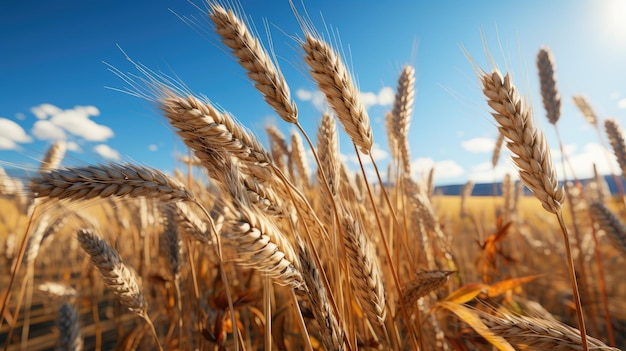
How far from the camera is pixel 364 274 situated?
101 centimetres

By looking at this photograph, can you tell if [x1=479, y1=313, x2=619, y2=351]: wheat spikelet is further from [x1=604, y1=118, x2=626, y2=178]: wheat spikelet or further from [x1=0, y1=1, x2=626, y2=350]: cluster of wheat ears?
[x1=604, y1=118, x2=626, y2=178]: wheat spikelet

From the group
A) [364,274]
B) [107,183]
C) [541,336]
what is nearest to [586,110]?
[541,336]

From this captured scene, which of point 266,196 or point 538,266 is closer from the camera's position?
point 266,196

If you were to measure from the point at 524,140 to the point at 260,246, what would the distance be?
2.38 ft

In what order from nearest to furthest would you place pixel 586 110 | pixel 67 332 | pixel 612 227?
1. pixel 67 332
2. pixel 612 227
3. pixel 586 110

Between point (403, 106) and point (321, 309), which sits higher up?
point (403, 106)

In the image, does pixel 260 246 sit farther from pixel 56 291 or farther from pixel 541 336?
pixel 56 291

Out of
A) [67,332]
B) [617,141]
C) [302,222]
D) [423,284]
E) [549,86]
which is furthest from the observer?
[549,86]

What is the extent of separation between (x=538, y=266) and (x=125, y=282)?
5140 millimetres

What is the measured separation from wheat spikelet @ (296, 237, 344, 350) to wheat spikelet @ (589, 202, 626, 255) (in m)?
1.48

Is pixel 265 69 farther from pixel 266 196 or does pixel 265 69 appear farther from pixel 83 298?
pixel 83 298

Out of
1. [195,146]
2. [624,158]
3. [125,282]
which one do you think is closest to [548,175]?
[195,146]

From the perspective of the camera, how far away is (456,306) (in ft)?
3.60

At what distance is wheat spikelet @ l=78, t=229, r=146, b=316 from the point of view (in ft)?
3.84
